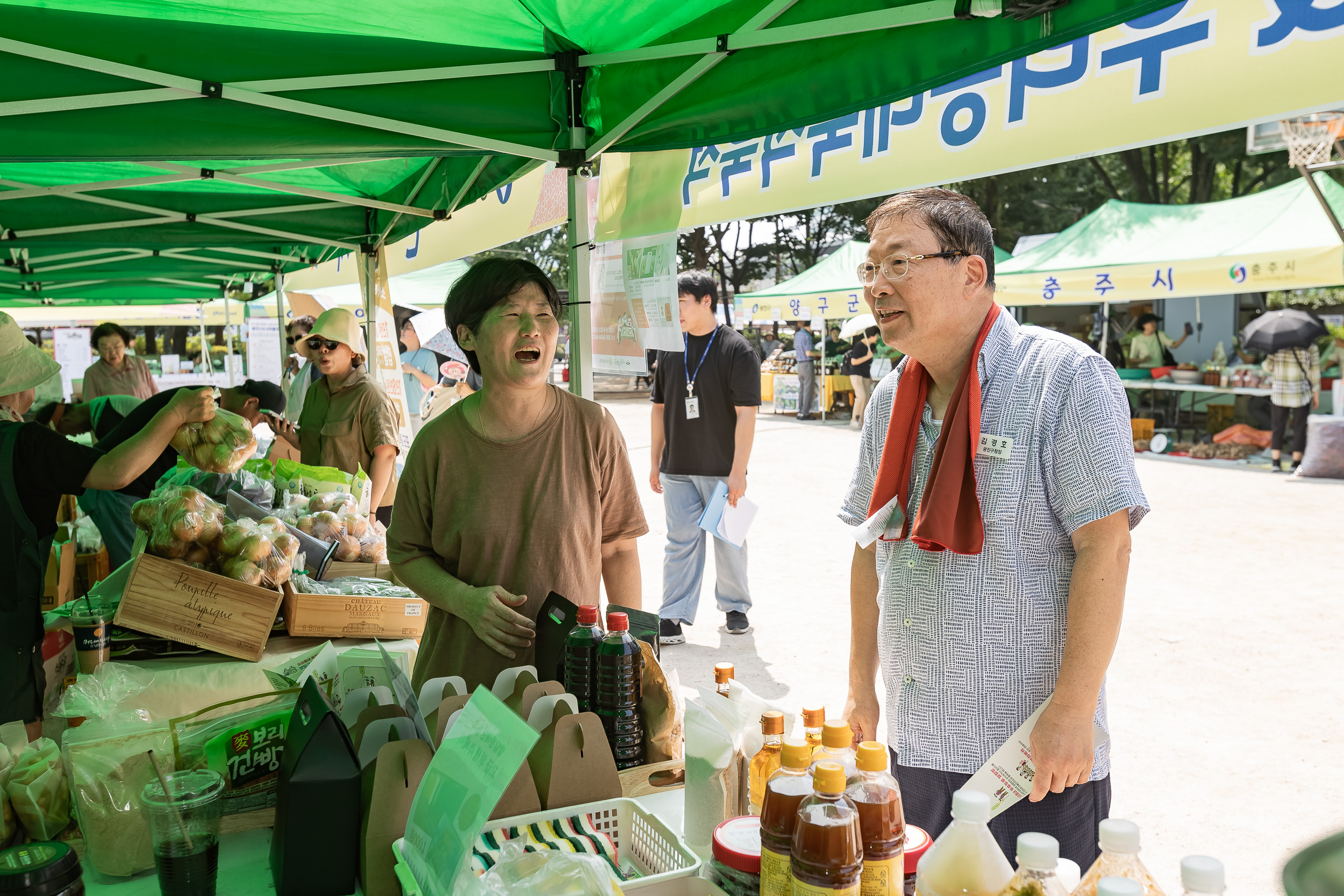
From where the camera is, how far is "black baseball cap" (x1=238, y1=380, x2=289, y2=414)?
454 cm

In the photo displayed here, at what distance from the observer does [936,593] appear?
2.05 metres

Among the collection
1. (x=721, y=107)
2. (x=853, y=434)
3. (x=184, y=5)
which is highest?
(x=184, y=5)

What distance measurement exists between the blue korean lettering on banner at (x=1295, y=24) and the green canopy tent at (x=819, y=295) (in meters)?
14.8

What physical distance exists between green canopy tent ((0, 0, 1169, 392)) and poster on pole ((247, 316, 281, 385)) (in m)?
13.3

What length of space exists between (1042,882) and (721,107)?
2074 mm

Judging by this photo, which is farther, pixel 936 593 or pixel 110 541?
pixel 110 541

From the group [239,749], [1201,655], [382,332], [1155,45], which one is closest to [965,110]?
[1155,45]

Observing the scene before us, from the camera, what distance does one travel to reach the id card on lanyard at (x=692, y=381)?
560 cm

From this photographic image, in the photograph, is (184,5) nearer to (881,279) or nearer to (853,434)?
(881,279)

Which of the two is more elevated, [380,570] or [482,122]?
[482,122]

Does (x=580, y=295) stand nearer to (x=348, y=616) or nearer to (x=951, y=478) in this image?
(x=348, y=616)

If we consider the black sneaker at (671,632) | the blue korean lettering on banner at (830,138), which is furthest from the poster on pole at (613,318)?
the black sneaker at (671,632)

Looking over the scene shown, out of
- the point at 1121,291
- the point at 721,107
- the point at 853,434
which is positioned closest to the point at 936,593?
the point at 721,107

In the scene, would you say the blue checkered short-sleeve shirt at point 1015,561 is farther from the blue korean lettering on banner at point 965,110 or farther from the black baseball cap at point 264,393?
the black baseball cap at point 264,393
